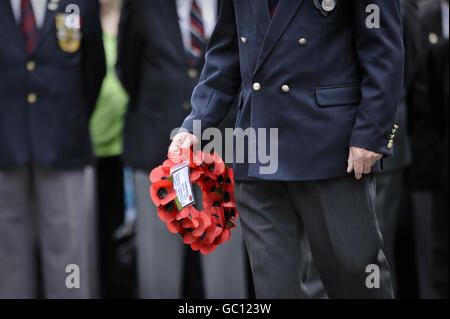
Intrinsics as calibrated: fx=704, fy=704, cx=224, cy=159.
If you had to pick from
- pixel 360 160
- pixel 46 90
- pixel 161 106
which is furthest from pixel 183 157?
pixel 46 90

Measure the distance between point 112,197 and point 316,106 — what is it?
2.94 m

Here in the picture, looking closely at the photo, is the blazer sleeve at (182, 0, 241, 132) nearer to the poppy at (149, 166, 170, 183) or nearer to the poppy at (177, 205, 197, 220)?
the poppy at (149, 166, 170, 183)

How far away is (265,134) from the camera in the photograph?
2383 millimetres

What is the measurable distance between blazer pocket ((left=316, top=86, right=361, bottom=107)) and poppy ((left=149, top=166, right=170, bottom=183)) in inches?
23.4

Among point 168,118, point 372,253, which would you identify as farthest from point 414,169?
point 372,253

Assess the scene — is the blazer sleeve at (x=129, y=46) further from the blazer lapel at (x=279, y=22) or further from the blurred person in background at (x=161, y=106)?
the blazer lapel at (x=279, y=22)

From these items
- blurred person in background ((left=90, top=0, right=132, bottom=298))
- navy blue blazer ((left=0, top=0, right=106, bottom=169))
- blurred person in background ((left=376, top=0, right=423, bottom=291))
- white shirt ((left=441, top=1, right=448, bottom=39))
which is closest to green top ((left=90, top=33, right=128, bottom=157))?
blurred person in background ((left=90, top=0, right=132, bottom=298))

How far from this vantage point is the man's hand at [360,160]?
88.1 inches

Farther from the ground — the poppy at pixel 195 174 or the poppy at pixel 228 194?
the poppy at pixel 195 174

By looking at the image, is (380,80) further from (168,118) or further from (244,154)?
(168,118)

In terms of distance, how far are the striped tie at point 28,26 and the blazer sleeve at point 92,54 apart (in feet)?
0.87

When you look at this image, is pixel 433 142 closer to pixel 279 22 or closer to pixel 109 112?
pixel 109 112

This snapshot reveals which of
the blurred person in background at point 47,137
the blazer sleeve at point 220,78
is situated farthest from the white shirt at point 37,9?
the blazer sleeve at point 220,78

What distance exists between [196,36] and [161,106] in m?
0.44
